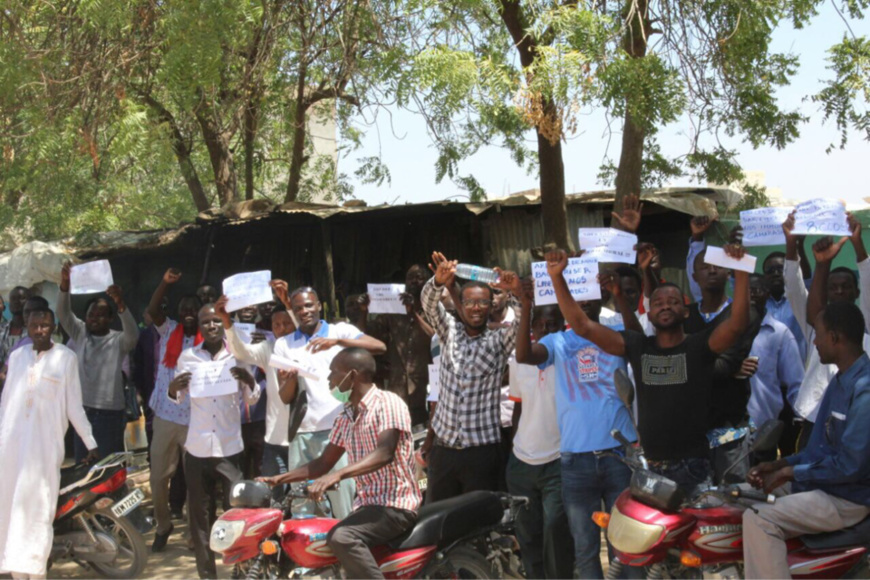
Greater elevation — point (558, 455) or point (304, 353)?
point (304, 353)

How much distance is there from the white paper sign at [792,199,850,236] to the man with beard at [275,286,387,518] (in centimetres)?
272

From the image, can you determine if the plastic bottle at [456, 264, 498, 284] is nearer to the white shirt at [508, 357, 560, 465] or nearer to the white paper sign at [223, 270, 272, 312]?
the white shirt at [508, 357, 560, 465]

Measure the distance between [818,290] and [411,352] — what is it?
3175 millimetres

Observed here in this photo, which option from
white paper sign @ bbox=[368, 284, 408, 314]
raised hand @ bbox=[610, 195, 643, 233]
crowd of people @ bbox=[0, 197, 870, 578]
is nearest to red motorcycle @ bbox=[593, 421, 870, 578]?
crowd of people @ bbox=[0, 197, 870, 578]

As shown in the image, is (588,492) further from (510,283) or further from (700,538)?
(510,283)

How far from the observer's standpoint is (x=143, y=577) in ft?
23.0

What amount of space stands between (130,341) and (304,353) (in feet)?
7.18

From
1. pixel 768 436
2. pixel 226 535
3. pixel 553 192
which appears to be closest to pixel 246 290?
pixel 226 535

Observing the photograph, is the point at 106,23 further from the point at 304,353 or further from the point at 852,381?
the point at 852,381

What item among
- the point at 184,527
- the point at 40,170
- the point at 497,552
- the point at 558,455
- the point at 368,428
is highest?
the point at 40,170

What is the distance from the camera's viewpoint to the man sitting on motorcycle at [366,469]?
177 inches

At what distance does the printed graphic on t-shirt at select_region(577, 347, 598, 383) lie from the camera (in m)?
5.16

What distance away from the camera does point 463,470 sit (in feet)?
18.3

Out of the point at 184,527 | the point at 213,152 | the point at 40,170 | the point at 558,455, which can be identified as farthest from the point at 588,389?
the point at 213,152
